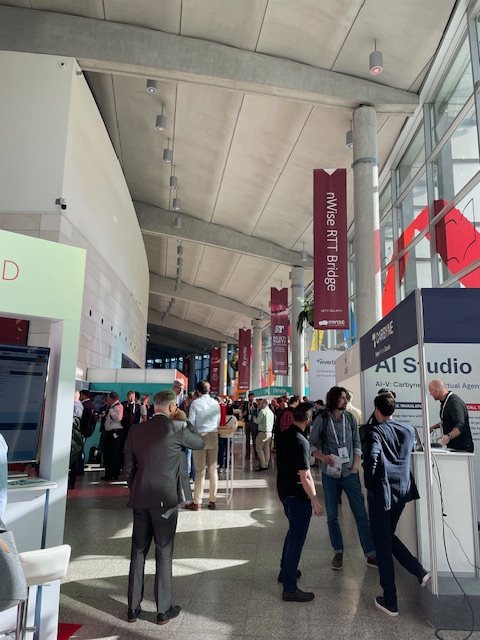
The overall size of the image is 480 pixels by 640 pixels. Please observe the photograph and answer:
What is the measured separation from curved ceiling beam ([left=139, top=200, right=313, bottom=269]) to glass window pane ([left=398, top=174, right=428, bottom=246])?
21.7 ft

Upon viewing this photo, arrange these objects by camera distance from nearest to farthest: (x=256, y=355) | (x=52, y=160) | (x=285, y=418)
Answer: (x=52, y=160) < (x=285, y=418) < (x=256, y=355)

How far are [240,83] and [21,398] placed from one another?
7.75 meters

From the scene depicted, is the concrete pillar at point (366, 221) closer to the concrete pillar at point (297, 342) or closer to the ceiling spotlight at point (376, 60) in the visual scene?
the ceiling spotlight at point (376, 60)

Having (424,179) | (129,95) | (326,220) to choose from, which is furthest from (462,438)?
(129,95)

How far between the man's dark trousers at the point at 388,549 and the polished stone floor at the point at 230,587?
0.16 metres

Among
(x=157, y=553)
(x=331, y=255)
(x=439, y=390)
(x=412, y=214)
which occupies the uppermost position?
(x=412, y=214)

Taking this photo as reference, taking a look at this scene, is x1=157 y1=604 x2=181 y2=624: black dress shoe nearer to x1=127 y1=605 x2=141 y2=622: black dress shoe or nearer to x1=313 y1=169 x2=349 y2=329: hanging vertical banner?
x1=127 y1=605 x2=141 y2=622: black dress shoe

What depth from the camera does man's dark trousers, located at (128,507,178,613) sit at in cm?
300

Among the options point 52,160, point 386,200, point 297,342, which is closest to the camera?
point 52,160

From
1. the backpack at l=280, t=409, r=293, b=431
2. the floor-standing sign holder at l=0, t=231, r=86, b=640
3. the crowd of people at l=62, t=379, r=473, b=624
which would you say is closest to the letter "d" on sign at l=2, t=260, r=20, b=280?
the floor-standing sign holder at l=0, t=231, r=86, b=640

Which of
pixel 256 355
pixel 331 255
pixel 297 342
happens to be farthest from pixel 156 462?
pixel 256 355

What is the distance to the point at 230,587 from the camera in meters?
3.56

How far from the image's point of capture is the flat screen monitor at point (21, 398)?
2.82 metres

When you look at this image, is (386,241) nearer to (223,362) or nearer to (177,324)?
(177,324)
